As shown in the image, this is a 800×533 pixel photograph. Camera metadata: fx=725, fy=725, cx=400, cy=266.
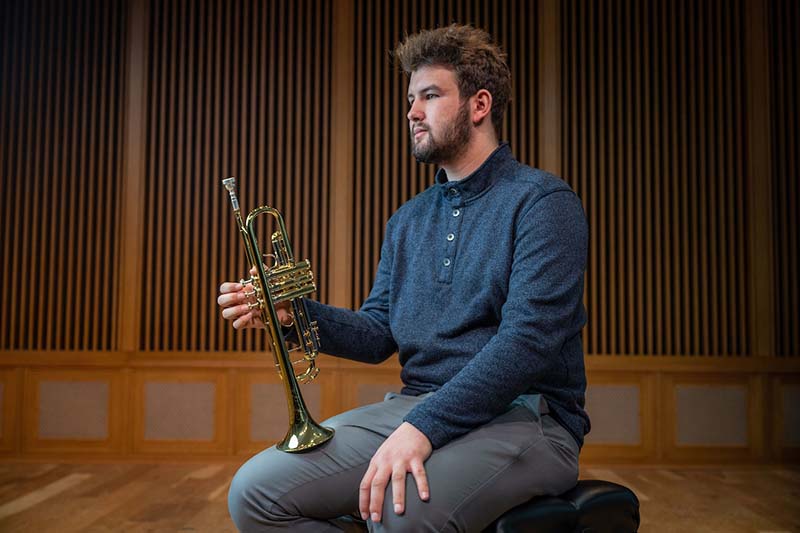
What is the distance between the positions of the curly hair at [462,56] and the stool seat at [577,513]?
0.94 meters

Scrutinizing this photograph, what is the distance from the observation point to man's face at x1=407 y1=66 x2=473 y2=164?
1.72 metres

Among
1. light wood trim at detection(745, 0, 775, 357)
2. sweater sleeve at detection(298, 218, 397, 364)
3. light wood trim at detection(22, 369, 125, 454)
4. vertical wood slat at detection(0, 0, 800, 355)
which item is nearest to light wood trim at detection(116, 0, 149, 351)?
vertical wood slat at detection(0, 0, 800, 355)

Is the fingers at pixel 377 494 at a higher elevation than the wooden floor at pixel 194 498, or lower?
higher

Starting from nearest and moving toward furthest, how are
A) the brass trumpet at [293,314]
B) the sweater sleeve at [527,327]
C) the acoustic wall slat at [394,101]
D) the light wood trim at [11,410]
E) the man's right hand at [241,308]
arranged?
the sweater sleeve at [527,327] → the brass trumpet at [293,314] → the man's right hand at [241,308] → the light wood trim at [11,410] → the acoustic wall slat at [394,101]

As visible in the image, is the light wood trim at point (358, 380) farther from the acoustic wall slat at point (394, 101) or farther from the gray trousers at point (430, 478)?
the gray trousers at point (430, 478)

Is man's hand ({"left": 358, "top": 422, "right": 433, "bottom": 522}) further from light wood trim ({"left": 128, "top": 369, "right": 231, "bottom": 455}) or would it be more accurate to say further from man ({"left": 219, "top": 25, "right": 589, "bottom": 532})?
light wood trim ({"left": 128, "top": 369, "right": 231, "bottom": 455})

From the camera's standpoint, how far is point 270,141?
4.69 m

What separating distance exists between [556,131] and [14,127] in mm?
3486

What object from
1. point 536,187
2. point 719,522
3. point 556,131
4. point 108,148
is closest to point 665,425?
point 719,522

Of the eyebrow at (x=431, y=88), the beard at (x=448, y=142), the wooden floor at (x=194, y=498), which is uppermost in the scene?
the eyebrow at (x=431, y=88)

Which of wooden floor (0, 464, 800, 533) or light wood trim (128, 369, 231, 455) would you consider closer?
wooden floor (0, 464, 800, 533)

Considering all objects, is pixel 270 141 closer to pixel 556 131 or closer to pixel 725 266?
pixel 556 131

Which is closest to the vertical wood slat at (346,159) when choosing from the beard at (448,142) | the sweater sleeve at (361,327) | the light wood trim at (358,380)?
the light wood trim at (358,380)

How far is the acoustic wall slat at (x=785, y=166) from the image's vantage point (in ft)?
15.0
